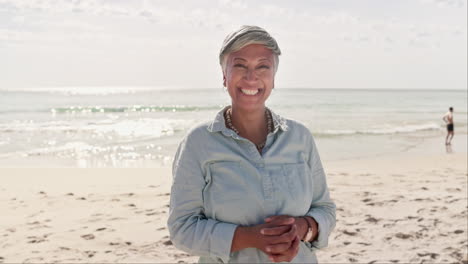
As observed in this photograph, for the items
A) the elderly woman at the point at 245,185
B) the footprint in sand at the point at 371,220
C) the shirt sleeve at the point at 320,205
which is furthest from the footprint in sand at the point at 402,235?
the elderly woman at the point at 245,185

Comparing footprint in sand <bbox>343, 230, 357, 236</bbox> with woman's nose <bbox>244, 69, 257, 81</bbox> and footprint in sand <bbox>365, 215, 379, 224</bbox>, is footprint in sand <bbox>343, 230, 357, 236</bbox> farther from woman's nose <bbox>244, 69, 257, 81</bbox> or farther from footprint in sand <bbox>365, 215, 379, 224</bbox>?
woman's nose <bbox>244, 69, 257, 81</bbox>

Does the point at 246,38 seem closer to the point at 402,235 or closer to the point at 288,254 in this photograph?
the point at 288,254

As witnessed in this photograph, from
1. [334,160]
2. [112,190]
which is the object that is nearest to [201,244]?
[112,190]

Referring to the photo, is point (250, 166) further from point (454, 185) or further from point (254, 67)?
point (454, 185)

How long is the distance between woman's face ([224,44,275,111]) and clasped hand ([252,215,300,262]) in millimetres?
457

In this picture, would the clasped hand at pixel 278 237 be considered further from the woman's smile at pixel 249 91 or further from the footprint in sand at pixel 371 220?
the footprint in sand at pixel 371 220

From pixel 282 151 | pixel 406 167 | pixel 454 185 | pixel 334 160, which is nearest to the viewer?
pixel 282 151

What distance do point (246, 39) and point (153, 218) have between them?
16.7ft

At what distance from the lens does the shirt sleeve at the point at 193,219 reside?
62.7 inches

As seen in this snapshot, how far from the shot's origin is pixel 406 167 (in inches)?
452

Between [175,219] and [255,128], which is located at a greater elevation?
[255,128]

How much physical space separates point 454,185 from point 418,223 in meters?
3.03

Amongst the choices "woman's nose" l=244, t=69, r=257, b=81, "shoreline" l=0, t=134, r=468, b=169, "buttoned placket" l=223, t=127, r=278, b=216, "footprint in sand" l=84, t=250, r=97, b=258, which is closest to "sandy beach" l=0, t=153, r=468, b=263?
"footprint in sand" l=84, t=250, r=97, b=258

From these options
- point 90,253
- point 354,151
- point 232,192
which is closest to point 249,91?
point 232,192
